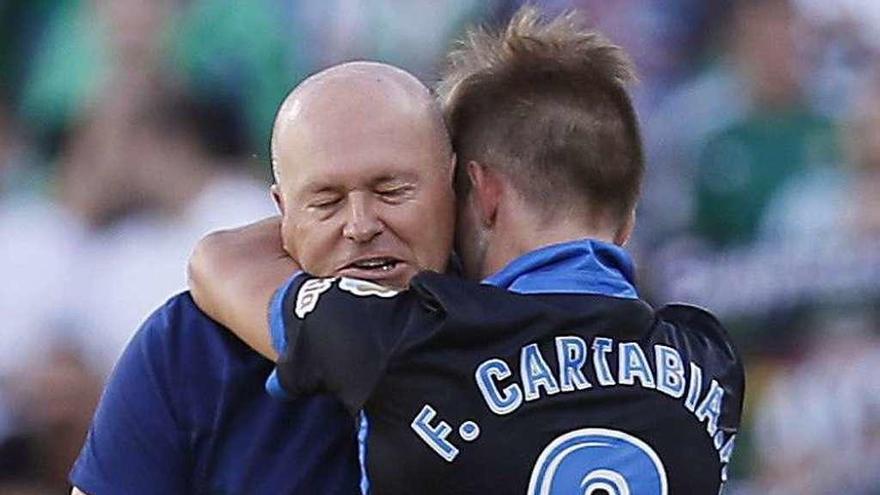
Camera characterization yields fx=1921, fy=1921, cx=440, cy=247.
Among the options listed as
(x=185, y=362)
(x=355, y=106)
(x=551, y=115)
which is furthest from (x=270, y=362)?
(x=551, y=115)

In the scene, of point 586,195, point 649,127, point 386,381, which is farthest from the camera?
point 649,127

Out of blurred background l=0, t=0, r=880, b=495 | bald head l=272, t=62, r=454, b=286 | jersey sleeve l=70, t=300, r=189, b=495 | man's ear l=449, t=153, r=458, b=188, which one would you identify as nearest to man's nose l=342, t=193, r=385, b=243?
bald head l=272, t=62, r=454, b=286

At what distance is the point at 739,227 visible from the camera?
4.79 meters

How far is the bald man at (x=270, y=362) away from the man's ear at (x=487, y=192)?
4 centimetres

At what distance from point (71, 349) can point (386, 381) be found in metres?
2.82

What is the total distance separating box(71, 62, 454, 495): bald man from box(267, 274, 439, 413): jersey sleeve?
0.26 feet

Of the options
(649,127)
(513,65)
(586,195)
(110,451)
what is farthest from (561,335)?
(649,127)

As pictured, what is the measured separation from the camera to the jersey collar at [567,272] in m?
2.19

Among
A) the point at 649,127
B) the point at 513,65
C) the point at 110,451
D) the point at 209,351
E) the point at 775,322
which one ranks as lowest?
the point at 110,451

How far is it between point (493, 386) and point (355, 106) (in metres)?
0.37

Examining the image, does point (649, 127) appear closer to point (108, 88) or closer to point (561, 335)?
point (108, 88)

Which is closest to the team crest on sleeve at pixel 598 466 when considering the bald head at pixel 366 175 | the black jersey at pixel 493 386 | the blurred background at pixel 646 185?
the black jersey at pixel 493 386

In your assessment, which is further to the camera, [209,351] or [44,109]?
[44,109]

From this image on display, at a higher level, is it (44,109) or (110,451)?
(44,109)
